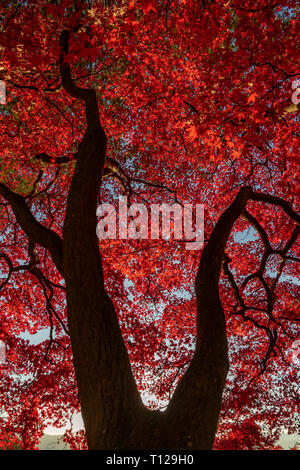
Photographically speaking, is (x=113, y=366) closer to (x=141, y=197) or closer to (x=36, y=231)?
(x=36, y=231)

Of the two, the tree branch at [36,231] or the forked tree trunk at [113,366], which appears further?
the tree branch at [36,231]

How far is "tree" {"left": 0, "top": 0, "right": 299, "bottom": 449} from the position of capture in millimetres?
3285

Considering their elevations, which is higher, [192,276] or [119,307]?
[192,276]

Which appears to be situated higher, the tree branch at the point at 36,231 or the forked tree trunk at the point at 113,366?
the tree branch at the point at 36,231

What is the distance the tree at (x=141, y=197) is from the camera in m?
3.29

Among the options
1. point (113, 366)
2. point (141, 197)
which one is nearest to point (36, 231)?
point (113, 366)

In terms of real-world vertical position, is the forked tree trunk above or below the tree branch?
below

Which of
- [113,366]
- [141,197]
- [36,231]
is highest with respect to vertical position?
[141,197]

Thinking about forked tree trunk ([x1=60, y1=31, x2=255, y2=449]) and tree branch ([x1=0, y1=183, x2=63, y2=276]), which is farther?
tree branch ([x1=0, y1=183, x2=63, y2=276])

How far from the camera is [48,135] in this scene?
11.1 m

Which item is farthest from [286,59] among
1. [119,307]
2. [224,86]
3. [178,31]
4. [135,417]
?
[119,307]

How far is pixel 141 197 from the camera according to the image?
410 inches

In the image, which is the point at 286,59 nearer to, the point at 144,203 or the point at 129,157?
the point at 144,203

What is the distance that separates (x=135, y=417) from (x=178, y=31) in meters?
11.3
